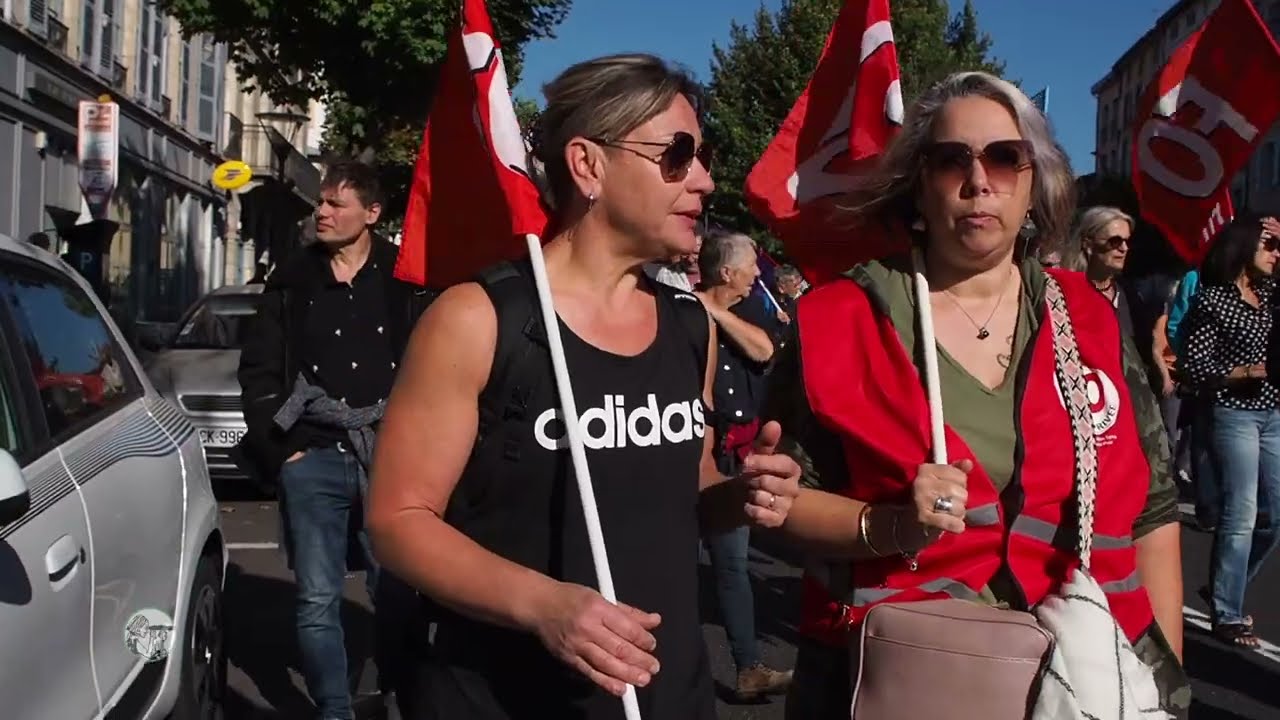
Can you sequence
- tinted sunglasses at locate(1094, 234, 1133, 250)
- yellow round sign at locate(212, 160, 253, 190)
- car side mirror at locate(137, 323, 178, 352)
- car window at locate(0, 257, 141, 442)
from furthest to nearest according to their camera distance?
yellow round sign at locate(212, 160, 253, 190) → car side mirror at locate(137, 323, 178, 352) → tinted sunglasses at locate(1094, 234, 1133, 250) → car window at locate(0, 257, 141, 442)

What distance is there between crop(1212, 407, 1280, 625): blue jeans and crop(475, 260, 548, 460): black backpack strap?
15.8 ft

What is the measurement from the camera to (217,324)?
1130 centimetres

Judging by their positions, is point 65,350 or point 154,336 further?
point 154,336

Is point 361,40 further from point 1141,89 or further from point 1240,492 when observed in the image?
point 1141,89

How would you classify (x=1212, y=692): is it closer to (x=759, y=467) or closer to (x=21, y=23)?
(x=759, y=467)

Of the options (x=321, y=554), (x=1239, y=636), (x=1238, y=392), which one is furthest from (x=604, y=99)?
(x=1239, y=636)

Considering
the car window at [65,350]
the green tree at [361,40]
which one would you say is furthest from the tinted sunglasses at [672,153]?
the green tree at [361,40]

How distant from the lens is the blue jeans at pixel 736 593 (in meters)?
5.16

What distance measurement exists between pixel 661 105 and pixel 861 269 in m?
0.49

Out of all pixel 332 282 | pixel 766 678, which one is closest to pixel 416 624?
pixel 332 282

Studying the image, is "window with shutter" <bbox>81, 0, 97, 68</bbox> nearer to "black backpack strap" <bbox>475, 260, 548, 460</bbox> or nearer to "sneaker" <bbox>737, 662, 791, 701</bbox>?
"sneaker" <bbox>737, 662, 791, 701</bbox>

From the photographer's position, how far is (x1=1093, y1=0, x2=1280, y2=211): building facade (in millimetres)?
46531

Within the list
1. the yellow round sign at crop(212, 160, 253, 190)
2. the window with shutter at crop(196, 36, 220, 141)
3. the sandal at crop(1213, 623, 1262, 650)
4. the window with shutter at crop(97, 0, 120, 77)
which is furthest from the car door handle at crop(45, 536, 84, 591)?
the window with shutter at crop(196, 36, 220, 141)

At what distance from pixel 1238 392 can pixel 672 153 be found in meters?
4.58
